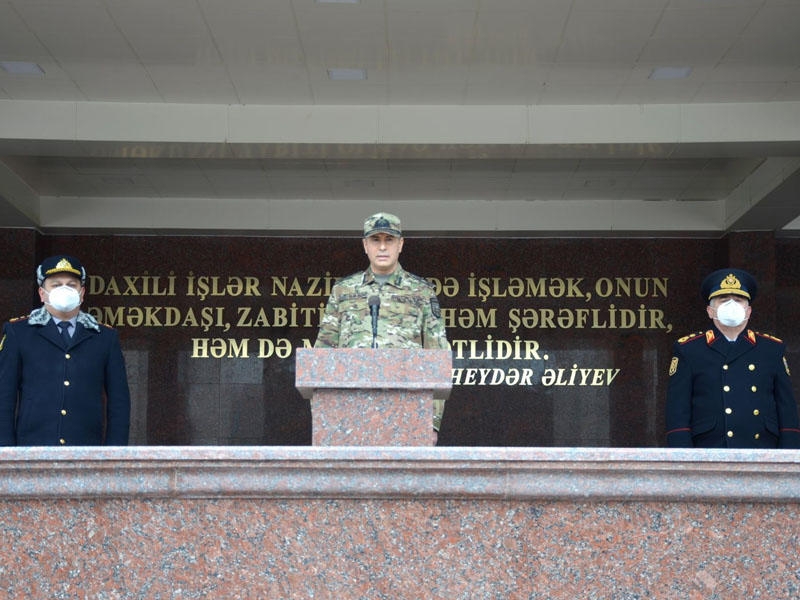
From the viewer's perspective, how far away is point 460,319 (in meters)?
10.5

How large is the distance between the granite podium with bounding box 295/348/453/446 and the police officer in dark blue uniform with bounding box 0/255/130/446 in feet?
5.03

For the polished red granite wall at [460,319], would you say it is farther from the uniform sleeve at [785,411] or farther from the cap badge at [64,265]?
the cap badge at [64,265]

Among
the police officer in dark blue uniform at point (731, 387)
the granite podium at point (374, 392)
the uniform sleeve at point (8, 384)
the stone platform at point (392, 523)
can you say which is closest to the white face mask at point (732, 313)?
the police officer in dark blue uniform at point (731, 387)

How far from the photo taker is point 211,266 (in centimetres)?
1059

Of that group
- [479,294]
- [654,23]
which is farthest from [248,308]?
[654,23]

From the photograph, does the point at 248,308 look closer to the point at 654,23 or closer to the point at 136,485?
the point at 654,23

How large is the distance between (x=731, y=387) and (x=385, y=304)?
1.30m

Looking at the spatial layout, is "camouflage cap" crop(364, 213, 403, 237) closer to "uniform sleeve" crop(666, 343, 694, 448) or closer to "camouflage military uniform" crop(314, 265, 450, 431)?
"camouflage military uniform" crop(314, 265, 450, 431)

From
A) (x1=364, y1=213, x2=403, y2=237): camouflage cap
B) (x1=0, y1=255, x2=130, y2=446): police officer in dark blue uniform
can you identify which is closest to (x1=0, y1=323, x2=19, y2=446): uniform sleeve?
(x1=0, y1=255, x2=130, y2=446): police officer in dark blue uniform

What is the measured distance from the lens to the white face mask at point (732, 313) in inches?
152

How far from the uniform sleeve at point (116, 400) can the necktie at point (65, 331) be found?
0.57ft

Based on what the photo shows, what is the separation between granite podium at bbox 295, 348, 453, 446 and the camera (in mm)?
2621

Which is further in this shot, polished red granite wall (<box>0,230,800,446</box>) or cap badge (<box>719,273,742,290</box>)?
polished red granite wall (<box>0,230,800,446</box>)

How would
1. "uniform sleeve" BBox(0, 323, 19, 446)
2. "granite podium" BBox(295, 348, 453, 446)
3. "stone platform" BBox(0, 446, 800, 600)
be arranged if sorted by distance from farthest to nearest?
"uniform sleeve" BBox(0, 323, 19, 446)
"granite podium" BBox(295, 348, 453, 446)
"stone platform" BBox(0, 446, 800, 600)
